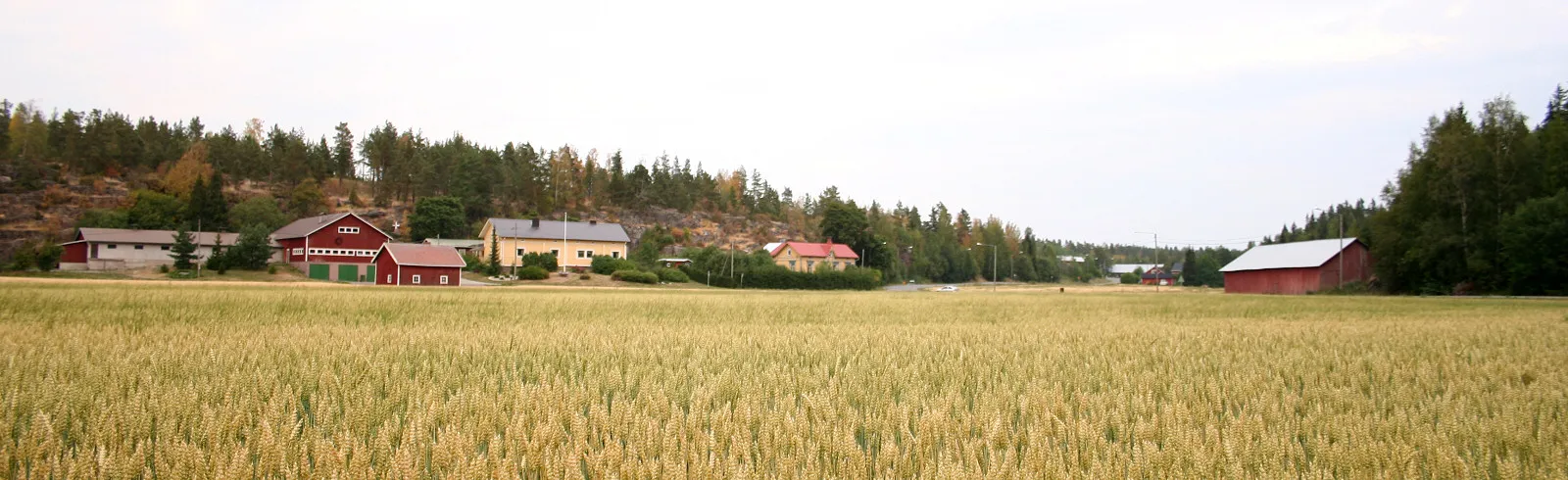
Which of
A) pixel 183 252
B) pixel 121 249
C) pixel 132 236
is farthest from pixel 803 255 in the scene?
pixel 121 249

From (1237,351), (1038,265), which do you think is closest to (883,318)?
(1237,351)

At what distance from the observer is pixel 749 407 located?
453 cm

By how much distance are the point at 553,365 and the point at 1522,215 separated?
58.2 metres

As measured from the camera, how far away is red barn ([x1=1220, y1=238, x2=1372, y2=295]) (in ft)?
198

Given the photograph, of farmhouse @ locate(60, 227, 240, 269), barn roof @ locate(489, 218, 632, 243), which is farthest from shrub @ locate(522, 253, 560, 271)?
farmhouse @ locate(60, 227, 240, 269)

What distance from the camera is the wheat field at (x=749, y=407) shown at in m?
3.45

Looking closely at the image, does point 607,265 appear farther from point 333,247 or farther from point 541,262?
point 333,247

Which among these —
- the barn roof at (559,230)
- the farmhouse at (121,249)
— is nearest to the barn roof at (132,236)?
the farmhouse at (121,249)

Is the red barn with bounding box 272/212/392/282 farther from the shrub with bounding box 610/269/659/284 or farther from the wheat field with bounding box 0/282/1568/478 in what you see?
the wheat field with bounding box 0/282/1568/478

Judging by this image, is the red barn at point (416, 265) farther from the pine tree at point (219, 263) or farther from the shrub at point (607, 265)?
the shrub at point (607, 265)

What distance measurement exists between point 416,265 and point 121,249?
29.6 m

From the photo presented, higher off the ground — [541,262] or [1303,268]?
[541,262]

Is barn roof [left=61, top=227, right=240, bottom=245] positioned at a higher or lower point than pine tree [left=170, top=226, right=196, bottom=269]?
higher

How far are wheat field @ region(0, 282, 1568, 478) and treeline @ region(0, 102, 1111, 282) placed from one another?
82804 mm
